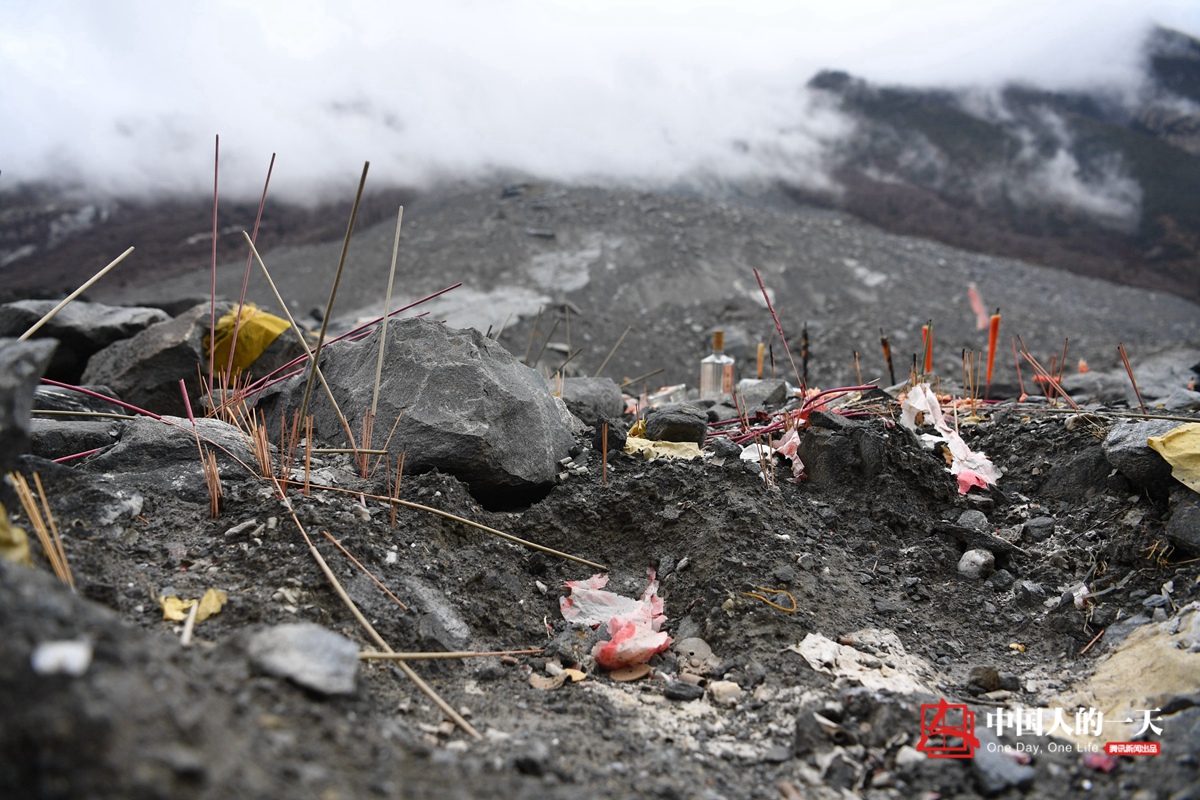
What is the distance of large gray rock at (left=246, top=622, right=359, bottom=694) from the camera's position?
1140 millimetres

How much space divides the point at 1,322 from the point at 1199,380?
8.38 meters

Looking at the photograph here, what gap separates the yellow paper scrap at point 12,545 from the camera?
1.27 metres

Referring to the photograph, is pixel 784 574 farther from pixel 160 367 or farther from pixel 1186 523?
pixel 160 367

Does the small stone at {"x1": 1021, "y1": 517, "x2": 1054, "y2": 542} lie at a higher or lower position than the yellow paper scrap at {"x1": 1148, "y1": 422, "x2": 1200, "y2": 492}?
lower

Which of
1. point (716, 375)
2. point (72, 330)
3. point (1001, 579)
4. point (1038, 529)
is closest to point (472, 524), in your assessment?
point (1001, 579)

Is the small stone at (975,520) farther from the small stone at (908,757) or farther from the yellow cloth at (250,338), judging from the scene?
the yellow cloth at (250,338)

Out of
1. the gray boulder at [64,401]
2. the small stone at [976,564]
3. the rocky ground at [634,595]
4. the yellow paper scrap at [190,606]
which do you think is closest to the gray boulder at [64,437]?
the rocky ground at [634,595]

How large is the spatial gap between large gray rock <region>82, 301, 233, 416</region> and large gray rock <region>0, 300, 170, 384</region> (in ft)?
2.01

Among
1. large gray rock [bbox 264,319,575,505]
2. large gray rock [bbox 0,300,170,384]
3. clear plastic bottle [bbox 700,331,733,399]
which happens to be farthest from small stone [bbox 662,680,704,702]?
large gray rock [bbox 0,300,170,384]

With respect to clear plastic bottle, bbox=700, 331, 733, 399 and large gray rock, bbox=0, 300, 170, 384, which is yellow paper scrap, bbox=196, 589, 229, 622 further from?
large gray rock, bbox=0, 300, 170, 384

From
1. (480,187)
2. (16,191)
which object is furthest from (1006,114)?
(16,191)

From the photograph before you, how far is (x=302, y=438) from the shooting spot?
2.59 m

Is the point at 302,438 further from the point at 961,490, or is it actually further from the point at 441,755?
the point at 961,490

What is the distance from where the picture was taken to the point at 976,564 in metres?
2.17
